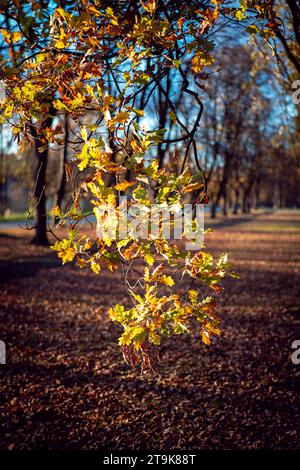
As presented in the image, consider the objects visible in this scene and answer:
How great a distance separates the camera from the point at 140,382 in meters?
5.07

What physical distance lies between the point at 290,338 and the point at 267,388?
202cm

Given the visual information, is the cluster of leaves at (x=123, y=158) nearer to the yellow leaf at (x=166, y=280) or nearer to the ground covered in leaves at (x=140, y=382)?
the yellow leaf at (x=166, y=280)

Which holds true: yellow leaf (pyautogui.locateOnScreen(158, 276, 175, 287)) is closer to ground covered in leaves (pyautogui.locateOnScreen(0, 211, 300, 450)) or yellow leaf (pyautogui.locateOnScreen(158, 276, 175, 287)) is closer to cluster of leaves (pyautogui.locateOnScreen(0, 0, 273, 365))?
cluster of leaves (pyautogui.locateOnScreen(0, 0, 273, 365))

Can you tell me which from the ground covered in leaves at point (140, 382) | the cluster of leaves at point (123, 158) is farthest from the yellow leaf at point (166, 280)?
the ground covered in leaves at point (140, 382)

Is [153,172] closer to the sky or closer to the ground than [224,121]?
closer to the ground

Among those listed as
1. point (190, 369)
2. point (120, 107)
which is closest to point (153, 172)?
point (120, 107)

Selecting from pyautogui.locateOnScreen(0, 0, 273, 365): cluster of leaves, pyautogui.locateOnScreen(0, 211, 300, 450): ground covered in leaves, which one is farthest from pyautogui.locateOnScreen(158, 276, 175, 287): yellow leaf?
pyautogui.locateOnScreen(0, 211, 300, 450): ground covered in leaves

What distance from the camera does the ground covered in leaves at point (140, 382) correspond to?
3.89 m

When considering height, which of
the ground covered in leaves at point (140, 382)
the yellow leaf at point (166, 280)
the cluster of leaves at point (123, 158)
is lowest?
the ground covered in leaves at point (140, 382)

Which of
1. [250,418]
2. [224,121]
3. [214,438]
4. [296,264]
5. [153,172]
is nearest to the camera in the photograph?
[153,172]

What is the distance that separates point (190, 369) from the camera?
5.52 meters

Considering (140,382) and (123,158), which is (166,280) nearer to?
(123,158)

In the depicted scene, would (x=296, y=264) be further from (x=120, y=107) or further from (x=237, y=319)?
(x=120, y=107)
